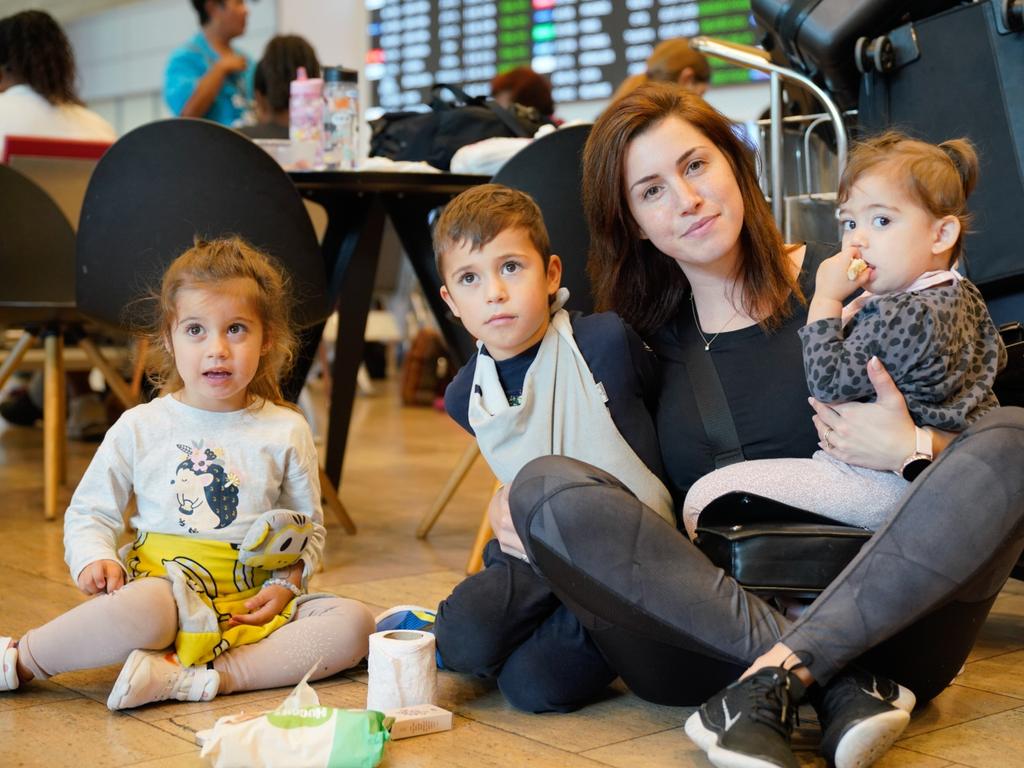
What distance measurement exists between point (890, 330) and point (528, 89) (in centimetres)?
293

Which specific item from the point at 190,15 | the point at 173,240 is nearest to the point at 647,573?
the point at 173,240

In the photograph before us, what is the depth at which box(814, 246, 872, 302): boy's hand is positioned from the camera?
146 centimetres

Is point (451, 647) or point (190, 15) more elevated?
point (190, 15)

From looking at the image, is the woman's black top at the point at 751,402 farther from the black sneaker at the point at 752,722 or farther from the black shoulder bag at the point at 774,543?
the black sneaker at the point at 752,722

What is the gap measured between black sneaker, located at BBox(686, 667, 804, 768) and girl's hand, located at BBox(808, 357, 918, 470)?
0.29 m

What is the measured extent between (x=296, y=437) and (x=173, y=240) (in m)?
0.87

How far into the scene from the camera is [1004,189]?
6.39ft

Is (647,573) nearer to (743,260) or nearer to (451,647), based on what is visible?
(451,647)

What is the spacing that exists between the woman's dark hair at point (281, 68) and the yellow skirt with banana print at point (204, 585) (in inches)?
96.9

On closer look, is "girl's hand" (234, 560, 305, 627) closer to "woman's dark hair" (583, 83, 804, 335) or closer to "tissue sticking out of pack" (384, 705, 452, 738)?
"tissue sticking out of pack" (384, 705, 452, 738)

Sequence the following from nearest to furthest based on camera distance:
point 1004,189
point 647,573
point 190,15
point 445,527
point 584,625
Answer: point 647,573
point 584,625
point 1004,189
point 445,527
point 190,15

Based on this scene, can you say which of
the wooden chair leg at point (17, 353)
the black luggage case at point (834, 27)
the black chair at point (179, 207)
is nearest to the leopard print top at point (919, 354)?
the black luggage case at point (834, 27)

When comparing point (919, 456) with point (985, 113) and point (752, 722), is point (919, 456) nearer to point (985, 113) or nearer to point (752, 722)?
point (752, 722)

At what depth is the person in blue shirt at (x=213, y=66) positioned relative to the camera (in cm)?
450
